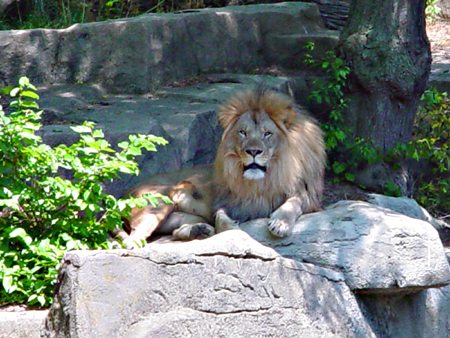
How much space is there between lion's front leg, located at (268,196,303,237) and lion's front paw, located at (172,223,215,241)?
1.48 feet

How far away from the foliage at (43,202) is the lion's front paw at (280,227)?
836 mm

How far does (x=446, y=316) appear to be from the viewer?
17.8 ft

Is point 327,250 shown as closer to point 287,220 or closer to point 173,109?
point 287,220

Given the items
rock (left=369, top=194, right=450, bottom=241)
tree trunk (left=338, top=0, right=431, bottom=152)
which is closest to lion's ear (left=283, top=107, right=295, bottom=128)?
rock (left=369, top=194, right=450, bottom=241)

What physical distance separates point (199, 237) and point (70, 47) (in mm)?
2852

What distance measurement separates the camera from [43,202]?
4.68 metres

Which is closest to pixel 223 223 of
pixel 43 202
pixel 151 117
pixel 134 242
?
pixel 134 242

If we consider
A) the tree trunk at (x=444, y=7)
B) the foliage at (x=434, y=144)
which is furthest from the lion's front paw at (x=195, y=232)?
the tree trunk at (x=444, y=7)

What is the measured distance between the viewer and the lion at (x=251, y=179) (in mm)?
5301

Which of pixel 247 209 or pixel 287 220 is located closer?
pixel 287 220

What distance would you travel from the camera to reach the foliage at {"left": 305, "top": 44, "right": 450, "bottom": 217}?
734 centimetres

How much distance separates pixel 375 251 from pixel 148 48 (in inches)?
141

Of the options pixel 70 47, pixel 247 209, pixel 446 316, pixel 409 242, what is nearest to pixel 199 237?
pixel 247 209

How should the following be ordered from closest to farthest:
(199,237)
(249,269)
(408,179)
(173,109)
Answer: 1. (249,269)
2. (199,237)
3. (173,109)
4. (408,179)
